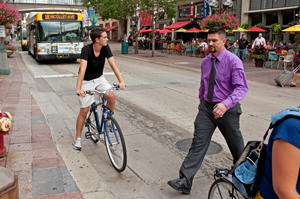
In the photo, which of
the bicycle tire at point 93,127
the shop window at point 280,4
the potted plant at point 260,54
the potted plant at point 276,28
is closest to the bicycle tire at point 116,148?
the bicycle tire at point 93,127

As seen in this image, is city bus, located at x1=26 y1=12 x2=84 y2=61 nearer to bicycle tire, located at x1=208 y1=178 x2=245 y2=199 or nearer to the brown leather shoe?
the brown leather shoe

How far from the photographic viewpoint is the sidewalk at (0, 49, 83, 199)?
3.51 meters

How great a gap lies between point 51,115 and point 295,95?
7.70 meters

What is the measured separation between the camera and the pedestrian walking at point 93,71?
4562 millimetres

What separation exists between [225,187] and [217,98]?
1.20 m

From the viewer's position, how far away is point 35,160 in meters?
4.36

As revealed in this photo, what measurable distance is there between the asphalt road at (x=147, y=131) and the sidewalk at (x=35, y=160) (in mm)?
189

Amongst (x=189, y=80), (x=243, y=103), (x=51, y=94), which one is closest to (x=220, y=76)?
(x=243, y=103)

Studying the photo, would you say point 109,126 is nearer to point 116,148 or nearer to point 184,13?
point 116,148

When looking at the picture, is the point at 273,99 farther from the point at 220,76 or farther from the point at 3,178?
the point at 3,178

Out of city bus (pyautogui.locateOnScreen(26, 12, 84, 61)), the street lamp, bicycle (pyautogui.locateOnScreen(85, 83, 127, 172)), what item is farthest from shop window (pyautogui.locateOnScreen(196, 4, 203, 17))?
bicycle (pyautogui.locateOnScreen(85, 83, 127, 172))

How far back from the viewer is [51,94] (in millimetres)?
9875

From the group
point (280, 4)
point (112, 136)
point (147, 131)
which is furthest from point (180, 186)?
point (280, 4)

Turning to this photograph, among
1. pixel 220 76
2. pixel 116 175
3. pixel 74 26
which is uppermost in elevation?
Answer: pixel 74 26
